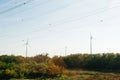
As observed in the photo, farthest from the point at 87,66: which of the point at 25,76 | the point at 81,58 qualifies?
the point at 25,76

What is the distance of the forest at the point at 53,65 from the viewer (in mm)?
37812

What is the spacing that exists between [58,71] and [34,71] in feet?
11.8

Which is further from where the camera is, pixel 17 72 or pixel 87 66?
pixel 87 66

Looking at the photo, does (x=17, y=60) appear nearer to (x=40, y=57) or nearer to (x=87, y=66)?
(x=40, y=57)

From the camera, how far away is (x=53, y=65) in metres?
39.8

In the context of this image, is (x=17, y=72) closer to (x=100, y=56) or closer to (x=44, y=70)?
(x=44, y=70)

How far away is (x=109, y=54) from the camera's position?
5416cm

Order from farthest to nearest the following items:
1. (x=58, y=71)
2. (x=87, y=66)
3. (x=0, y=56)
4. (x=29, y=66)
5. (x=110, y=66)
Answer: (x=0, y=56) → (x=87, y=66) → (x=110, y=66) → (x=29, y=66) → (x=58, y=71)

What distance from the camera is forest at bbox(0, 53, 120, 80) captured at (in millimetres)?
37812

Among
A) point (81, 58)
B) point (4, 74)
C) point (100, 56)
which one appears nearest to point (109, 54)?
point (100, 56)

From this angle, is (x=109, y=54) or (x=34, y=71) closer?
(x=34, y=71)

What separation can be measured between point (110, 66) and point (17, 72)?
1968cm

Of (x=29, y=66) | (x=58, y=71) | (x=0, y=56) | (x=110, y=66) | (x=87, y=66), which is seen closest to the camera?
(x=58, y=71)

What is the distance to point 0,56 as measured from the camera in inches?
2613
